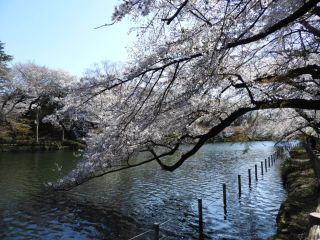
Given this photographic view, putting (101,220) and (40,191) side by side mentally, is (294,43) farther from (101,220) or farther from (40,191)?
(40,191)

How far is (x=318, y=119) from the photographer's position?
13.4 m

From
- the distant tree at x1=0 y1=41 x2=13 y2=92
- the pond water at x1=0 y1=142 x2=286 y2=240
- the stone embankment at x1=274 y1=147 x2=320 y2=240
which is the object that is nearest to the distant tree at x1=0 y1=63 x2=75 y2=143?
the distant tree at x1=0 y1=41 x2=13 y2=92

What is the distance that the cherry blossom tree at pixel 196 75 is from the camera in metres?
5.18

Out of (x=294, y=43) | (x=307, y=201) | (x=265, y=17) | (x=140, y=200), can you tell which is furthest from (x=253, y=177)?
(x=265, y=17)

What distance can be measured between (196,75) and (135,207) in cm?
998

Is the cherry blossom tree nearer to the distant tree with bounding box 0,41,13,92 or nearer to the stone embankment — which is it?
the stone embankment

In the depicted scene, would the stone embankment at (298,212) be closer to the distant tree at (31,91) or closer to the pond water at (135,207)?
the pond water at (135,207)

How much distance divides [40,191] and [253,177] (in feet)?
46.0

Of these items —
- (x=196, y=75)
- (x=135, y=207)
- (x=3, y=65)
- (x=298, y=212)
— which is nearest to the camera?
(x=196, y=75)

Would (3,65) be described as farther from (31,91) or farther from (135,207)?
(135,207)

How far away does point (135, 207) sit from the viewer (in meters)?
14.7

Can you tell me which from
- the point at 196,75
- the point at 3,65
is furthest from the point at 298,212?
the point at 3,65

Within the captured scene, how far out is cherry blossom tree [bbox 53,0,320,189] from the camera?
204 inches

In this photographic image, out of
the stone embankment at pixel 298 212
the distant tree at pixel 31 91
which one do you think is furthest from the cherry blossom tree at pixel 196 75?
the distant tree at pixel 31 91
